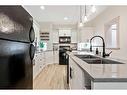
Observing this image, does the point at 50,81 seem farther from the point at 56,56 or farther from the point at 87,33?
the point at 56,56

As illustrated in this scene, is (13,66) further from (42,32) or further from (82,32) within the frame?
(42,32)

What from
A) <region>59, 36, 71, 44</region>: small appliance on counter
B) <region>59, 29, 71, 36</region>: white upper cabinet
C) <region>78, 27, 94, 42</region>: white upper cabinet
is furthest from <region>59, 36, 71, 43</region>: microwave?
<region>78, 27, 94, 42</region>: white upper cabinet

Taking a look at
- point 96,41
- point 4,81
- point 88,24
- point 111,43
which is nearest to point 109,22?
point 111,43

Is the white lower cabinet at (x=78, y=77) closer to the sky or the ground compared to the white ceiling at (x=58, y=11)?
closer to the ground

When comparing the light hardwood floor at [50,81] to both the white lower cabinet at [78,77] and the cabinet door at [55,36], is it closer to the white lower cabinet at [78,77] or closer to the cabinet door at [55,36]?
the white lower cabinet at [78,77]

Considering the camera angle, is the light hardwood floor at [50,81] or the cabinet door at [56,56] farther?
the cabinet door at [56,56]

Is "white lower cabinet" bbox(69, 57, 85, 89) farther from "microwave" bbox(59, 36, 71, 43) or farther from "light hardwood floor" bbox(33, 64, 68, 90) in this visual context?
"microwave" bbox(59, 36, 71, 43)

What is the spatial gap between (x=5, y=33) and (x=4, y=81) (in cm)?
A: 40

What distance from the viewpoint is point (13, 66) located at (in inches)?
65.6

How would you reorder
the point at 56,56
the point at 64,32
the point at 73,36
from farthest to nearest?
the point at 73,36 < the point at 64,32 < the point at 56,56

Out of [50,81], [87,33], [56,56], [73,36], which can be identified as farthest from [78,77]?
[73,36]

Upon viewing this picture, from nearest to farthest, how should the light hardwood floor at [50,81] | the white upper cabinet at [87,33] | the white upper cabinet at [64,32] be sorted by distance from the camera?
the light hardwood floor at [50,81] → the white upper cabinet at [87,33] → the white upper cabinet at [64,32]

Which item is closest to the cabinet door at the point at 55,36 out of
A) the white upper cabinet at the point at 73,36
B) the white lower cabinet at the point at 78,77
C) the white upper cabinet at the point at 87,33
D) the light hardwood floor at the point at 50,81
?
the white upper cabinet at the point at 73,36

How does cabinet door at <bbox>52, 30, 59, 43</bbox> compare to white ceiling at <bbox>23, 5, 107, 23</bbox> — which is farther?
cabinet door at <bbox>52, 30, 59, 43</bbox>
